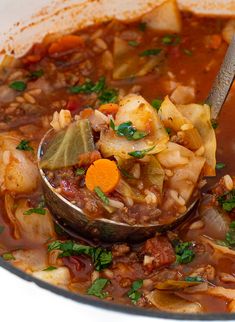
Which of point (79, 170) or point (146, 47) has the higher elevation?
point (79, 170)

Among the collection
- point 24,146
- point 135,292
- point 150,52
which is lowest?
point 135,292

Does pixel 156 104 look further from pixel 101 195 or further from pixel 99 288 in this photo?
pixel 99 288

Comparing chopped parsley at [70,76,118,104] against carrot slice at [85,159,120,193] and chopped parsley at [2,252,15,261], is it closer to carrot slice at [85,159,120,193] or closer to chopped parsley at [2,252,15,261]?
carrot slice at [85,159,120,193]

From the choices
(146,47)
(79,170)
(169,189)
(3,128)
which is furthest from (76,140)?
(146,47)

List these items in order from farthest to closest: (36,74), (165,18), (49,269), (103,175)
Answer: (165,18), (36,74), (49,269), (103,175)

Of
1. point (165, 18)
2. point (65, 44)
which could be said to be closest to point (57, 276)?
point (65, 44)

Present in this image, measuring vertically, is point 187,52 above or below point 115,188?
below

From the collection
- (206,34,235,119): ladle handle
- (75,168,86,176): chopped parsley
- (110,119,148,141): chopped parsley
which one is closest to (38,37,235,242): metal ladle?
(206,34,235,119): ladle handle

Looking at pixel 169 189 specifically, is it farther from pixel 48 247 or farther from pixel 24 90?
pixel 24 90
